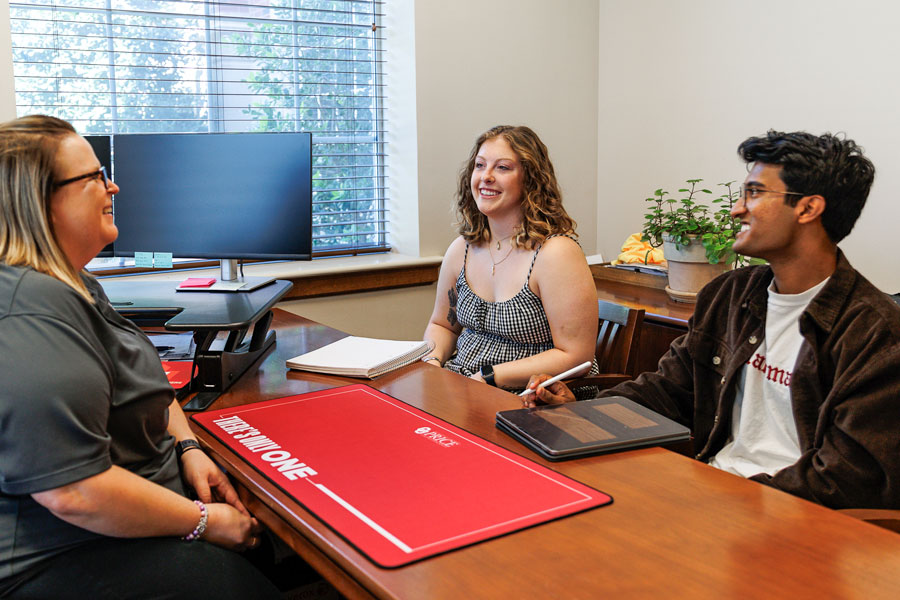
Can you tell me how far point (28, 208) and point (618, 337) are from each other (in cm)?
160

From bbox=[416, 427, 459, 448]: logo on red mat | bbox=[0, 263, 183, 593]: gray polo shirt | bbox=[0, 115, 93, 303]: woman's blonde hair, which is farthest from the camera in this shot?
bbox=[416, 427, 459, 448]: logo on red mat

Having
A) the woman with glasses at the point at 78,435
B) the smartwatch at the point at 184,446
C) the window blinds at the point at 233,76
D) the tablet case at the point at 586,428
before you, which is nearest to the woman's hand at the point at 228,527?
the woman with glasses at the point at 78,435

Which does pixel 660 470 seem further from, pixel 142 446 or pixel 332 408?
pixel 142 446

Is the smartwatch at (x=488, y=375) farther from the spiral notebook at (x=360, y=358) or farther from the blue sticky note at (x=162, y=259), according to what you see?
the blue sticky note at (x=162, y=259)

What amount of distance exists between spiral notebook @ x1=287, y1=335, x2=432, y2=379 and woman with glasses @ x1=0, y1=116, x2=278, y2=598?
53cm

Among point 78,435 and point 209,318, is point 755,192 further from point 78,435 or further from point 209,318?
point 78,435

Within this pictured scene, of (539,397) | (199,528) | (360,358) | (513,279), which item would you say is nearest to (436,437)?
(539,397)

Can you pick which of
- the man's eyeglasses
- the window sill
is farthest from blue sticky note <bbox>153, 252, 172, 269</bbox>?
the man's eyeglasses

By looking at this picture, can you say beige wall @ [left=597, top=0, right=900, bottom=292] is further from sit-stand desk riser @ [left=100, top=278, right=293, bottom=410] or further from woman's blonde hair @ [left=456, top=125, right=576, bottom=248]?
sit-stand desk riser @ [left=100, top=278, right=293, bottom=410]

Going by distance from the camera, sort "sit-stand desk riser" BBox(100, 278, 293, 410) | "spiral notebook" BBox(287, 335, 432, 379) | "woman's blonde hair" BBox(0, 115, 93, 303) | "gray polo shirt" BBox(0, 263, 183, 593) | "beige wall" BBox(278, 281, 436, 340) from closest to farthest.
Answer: "gray polo shirt" BBox(0, 263, 183, 593) → "woman's blonde hair" BBox(0, 115, 93, 303) → "sit-stand desk riser" BBox(100, 278, 293, 410) → "spiral notebook" BBox(287, 335, 432, 379) → "beige wall" BBox(278, 281, 436, 340)

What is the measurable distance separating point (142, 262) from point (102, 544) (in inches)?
47.8

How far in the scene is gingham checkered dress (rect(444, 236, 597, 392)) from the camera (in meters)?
2.22

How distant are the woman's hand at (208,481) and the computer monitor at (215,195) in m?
0.88

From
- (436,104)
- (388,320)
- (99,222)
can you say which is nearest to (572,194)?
(436,104)
